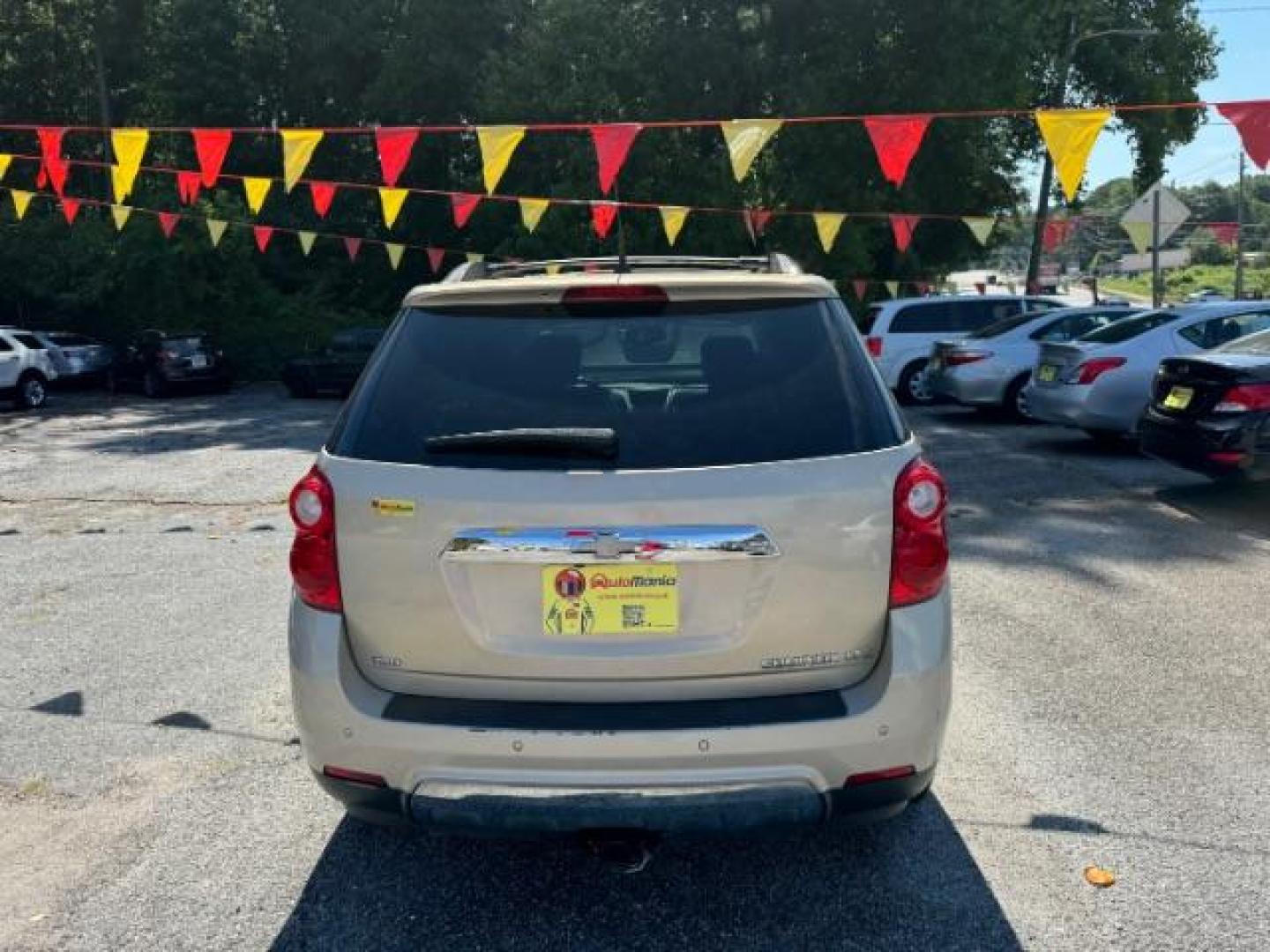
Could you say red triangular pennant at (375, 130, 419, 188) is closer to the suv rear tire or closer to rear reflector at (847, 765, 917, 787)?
the suv rear tire

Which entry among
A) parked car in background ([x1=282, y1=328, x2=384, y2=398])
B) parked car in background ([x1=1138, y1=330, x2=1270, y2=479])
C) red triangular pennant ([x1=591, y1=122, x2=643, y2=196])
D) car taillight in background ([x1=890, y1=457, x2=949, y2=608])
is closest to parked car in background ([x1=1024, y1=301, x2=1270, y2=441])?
parked car in background ([x1=1138, y1=330, x2=1270, y2=479])

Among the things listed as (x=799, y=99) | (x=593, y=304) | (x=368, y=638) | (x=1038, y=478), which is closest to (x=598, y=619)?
(x=368, y=638)

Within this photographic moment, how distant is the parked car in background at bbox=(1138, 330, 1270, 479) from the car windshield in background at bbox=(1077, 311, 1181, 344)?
2.32 meters

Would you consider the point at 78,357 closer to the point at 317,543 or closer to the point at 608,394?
the point at 317,543

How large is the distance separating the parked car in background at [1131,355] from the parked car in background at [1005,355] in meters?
3.00

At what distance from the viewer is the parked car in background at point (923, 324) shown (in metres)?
17.5

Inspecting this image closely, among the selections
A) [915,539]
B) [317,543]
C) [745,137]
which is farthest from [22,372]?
[915,539]

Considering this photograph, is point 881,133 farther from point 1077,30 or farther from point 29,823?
point 1077,30

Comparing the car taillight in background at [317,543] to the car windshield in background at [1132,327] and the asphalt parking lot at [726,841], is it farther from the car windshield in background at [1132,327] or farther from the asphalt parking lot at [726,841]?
the car windshield in background at [1132,327]

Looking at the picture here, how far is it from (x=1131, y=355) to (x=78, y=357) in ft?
78.8

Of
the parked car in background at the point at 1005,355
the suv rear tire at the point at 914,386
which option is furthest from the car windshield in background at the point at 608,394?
the suv rear tire at the point at 914,386

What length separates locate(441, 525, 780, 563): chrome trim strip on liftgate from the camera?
8.57ft

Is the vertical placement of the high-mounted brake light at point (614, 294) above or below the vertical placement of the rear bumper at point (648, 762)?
above

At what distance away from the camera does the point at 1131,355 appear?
10.9 metres
